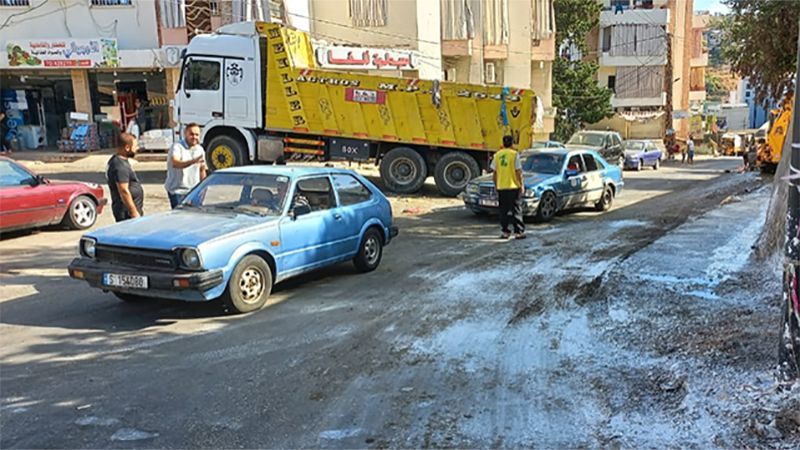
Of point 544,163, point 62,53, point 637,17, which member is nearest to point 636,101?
point 637,17

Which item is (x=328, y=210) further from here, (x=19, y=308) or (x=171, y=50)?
(x=171, y=50)

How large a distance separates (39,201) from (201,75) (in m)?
6.83

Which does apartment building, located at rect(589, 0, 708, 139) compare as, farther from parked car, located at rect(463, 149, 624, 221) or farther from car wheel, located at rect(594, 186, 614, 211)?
parked car, located at rect(463, 149, 624, 221)

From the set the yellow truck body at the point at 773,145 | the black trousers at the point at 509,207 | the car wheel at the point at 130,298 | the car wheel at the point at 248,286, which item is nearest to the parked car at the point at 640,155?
the yellow truck body at the point at 773,145

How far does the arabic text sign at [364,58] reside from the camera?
795 inches

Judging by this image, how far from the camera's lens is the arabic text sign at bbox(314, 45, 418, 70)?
20.2 metres

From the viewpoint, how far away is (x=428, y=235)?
11188mm

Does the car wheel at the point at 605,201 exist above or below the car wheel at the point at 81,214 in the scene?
below

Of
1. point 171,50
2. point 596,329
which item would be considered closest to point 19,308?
point 596,329

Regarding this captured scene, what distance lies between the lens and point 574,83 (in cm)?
4094

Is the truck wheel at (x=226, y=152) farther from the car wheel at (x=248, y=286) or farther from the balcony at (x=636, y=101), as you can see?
the balcony at (x=636, y=101)

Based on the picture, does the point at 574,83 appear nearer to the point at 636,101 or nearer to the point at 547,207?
the point at 636,101

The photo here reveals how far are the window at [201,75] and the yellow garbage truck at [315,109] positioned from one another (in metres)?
0.02

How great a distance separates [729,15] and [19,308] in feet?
37.4
